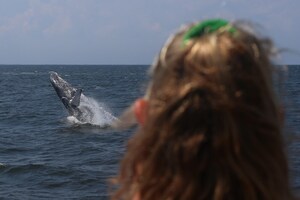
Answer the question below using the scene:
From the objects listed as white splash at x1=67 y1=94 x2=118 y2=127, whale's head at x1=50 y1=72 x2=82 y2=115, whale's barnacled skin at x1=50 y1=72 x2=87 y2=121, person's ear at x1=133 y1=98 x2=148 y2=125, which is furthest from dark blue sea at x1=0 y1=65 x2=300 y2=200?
person's ear at x1=133 y1=98 x2=148 y2=125

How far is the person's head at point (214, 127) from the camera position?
5.04ft

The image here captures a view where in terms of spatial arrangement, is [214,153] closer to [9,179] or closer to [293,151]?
[293,151]

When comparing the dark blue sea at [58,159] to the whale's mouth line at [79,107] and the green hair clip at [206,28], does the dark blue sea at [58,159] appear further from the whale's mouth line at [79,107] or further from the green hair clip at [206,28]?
the green hair clip at [206,28]

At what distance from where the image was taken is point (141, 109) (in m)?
1.70

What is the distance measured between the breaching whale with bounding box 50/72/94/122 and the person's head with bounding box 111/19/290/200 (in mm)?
22603

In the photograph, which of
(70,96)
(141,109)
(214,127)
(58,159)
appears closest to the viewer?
(214,127)

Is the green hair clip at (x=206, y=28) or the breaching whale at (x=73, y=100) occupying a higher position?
the green hair clip at (x=206, y=28)

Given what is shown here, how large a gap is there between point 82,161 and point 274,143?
1359 centimetres

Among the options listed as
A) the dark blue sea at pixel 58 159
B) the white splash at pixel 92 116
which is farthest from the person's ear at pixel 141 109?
the white splash at pixel 92 116

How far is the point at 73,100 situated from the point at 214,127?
2331cm

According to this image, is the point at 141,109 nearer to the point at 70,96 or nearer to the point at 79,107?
the point at 79,107

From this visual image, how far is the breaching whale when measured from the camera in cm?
2434

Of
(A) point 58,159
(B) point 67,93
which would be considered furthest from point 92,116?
(A) point 58,159

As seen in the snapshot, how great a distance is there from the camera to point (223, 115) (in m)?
1.54
